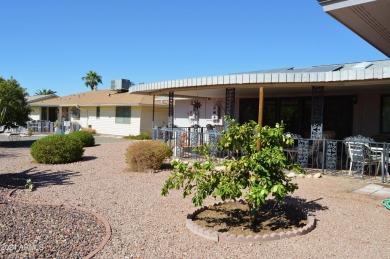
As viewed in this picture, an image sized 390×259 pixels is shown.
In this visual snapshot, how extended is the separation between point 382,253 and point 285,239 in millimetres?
1163

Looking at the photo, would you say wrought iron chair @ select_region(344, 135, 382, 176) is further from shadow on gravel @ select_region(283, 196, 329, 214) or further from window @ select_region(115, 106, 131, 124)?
window @ select_region(115, 106, 131, 124)

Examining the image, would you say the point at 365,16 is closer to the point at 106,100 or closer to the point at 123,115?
the point at 123,115

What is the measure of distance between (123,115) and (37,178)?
57.9ft

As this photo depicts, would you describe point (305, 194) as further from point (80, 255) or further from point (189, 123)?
point (189, 123)

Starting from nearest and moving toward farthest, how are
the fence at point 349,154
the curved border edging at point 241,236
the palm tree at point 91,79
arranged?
1. the curved border edging at point 241,236
2. the fence at point 349,154
3. the palm tree at point 91,79

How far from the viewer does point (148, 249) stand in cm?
420

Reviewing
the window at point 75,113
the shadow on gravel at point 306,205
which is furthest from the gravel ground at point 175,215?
the window at point 75,113

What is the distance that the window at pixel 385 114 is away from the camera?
12055mm

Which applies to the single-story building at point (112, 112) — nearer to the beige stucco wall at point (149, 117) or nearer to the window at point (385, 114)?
the beige stucco wall at point (149, 117)

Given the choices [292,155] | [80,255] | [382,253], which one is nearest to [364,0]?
[382,253]

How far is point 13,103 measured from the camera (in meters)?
18.0

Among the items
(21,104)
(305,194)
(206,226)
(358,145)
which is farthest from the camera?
(21,104)

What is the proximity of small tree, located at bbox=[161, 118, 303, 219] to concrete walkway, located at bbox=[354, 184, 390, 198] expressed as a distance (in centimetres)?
320

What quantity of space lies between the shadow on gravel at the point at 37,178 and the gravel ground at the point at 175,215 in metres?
0.02
